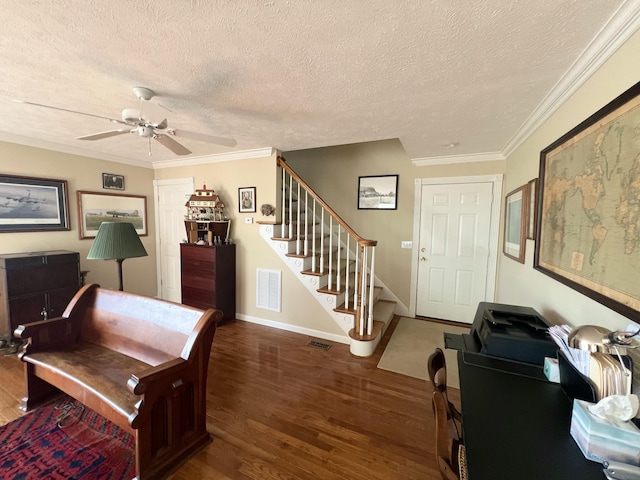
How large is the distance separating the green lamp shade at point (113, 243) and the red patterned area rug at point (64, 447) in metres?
1.20

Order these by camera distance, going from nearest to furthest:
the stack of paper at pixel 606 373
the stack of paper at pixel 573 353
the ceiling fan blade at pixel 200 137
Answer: the stack of paper at pixel 606 373
the stack of paper at pixel 573 353
the ceiling fan blade at pixel 200 137

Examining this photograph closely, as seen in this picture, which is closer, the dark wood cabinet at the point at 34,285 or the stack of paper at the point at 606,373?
the stack of paper at the point at 606,373

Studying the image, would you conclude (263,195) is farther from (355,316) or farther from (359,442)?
(359,442)

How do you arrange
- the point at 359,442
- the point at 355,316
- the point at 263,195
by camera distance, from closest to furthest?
→ the point at 359,442
the point at 355,316
the point at 263,195

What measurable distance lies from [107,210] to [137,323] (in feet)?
9.33

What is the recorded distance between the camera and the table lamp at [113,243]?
79.6 inches

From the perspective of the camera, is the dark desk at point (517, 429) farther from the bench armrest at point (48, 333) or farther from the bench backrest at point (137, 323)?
the bench armrest at point (48, 333)

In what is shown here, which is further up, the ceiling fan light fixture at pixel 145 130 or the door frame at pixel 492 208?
the ceiling fan light fixture at pixel 145 130

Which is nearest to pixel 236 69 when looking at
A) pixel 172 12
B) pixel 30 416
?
pixel 172 12

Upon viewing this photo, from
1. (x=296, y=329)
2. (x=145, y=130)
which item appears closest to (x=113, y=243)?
(x=145, y=130)

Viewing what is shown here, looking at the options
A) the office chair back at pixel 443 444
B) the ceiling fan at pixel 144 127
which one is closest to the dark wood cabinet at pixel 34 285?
the ceiling fan at pixel 144 127

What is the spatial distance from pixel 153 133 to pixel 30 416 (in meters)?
2.27

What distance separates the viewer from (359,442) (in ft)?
5.58

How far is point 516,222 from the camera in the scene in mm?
2561
